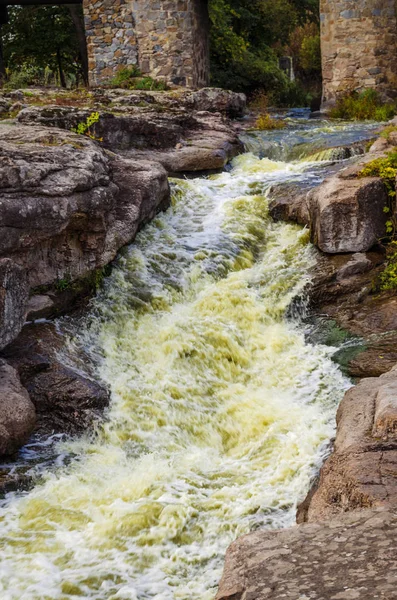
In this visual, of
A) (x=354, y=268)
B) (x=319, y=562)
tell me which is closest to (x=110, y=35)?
(x=354, y=268)

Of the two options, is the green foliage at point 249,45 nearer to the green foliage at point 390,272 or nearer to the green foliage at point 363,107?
the green foliage at point 363,107

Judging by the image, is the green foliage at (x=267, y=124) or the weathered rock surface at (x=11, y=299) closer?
the weathered rock surface at (x=11, y=299)

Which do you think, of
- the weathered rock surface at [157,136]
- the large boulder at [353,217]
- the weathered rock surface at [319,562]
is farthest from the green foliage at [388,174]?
the weathered rock surface at [319,562]

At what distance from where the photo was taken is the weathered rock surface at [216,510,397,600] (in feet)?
9.59

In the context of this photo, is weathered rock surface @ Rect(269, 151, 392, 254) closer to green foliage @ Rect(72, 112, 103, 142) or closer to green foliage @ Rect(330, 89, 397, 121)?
green foliage @ Rect(72, 112, 103, 142)

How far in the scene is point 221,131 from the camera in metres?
13.4

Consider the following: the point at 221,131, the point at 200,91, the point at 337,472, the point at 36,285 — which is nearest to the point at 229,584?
the point at 337,472

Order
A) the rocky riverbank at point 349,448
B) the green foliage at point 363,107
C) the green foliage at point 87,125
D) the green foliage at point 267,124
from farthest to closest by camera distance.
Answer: the green foliage at point 363,107
the green foliage at point 267,124
the green foliage at point 87,125
the rocky riverbank at point 349,448

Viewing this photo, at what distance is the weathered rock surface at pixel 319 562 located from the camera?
9.59 feet

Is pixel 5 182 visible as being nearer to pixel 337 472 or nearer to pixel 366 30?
pixel 337 472

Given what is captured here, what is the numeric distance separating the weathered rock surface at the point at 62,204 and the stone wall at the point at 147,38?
8.50 meters

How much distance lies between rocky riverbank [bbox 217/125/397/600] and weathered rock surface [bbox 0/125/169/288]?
2.18 metres

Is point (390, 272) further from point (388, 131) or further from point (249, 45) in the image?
point (249, 45)

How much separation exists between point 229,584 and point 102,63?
1639 centimetres
